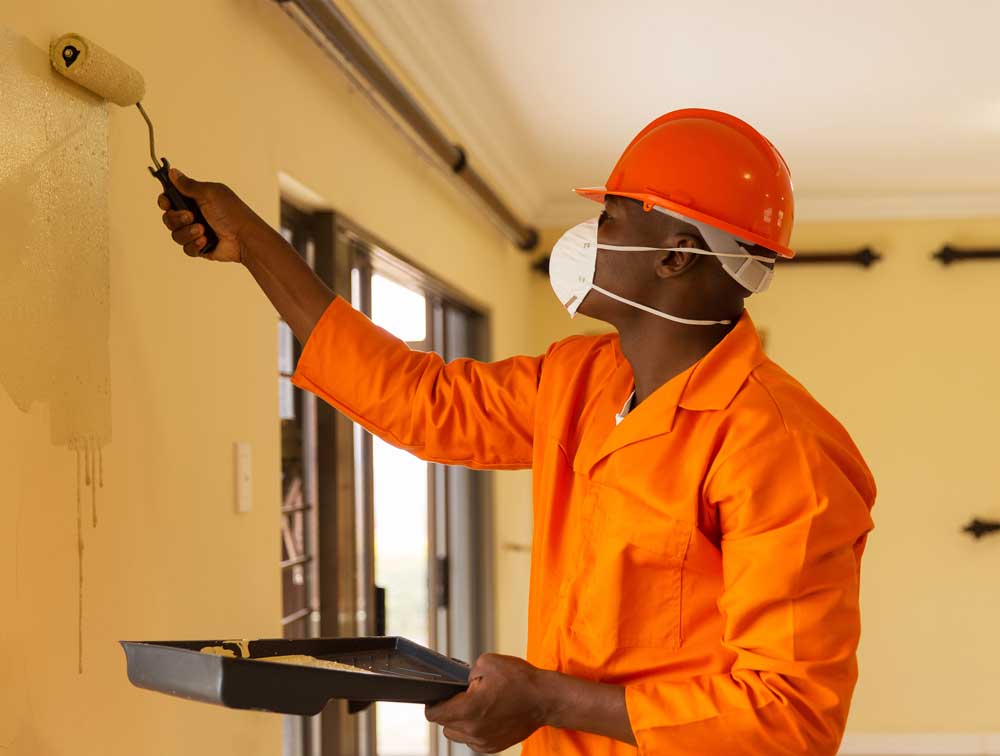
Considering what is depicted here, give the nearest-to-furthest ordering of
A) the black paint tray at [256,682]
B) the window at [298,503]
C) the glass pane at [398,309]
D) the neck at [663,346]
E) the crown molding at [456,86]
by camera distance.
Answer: the black paint tray at [256,682] → the neck at [663,346] → the window at [298,503] → the crown molding at [456,86] → the glass pane at [398,309]

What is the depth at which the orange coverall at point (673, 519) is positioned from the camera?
122 centimetres

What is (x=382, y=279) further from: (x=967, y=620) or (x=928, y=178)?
(x=967, y=620)

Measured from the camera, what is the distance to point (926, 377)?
5398 millimetres

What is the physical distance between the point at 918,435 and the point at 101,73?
4889 mm

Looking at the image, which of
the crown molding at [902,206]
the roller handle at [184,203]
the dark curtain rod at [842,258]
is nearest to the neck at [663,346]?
the roller handle at [184,203]

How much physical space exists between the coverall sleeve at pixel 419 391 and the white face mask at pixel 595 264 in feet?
0.57

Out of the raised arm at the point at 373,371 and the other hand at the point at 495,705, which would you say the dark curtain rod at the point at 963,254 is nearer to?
the raised arm at the point at 373,371

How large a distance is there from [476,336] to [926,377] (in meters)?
2.45

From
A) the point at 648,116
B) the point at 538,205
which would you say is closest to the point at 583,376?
the point at 648,116

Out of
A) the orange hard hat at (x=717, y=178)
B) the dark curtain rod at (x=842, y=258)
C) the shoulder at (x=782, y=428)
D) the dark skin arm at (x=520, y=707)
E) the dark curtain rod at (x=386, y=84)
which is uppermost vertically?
the dark curtain rod at (x=386, y=84)

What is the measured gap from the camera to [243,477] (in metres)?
1.91

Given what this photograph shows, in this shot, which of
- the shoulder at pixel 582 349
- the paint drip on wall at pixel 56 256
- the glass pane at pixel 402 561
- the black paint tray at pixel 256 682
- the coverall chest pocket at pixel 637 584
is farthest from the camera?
the glass pane at pixel 402 561

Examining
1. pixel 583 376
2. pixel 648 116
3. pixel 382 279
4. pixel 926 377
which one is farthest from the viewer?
pixel 926 377

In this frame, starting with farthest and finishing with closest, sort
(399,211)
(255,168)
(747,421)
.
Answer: (399,211), (255,168), (747,421)
